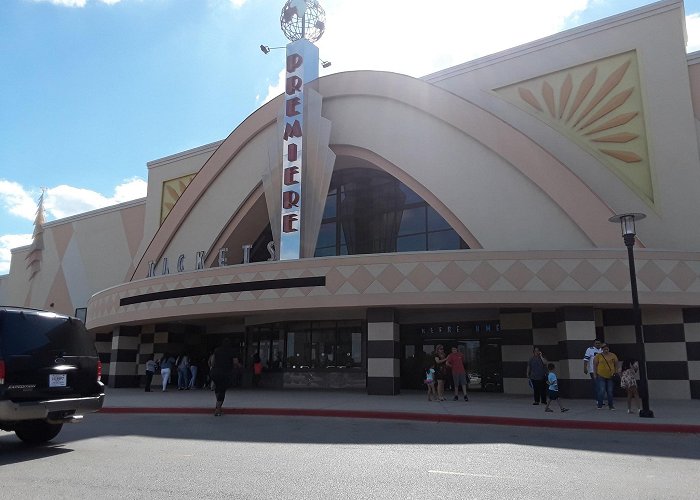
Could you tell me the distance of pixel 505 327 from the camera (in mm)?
21172

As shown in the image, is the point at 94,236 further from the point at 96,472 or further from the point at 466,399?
the point at 96,472

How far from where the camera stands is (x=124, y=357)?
27172 millimetres

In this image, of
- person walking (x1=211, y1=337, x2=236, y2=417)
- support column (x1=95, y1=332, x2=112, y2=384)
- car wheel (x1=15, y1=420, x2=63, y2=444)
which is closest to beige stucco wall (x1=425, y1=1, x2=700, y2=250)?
person walking (x1=211, y1=337, x2=236, y2=417)

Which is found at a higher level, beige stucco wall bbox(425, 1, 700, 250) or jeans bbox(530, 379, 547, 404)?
beige stucco wall bbox(425, 1, 700, 250)

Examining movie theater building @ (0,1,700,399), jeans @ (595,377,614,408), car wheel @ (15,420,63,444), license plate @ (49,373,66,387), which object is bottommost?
car wheel @ (15,420,63,444)

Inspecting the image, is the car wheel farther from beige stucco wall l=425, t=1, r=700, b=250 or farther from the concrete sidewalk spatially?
beige stucco wall l=425, t=1, r=700, b=250

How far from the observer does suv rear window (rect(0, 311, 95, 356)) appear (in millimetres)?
7828

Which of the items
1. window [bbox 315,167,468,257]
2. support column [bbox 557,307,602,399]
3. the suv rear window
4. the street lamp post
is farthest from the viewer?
window [bbox 315,167,468,257]

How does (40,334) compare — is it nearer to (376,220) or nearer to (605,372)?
(605,372)

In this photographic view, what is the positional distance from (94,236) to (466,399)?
2905 cm

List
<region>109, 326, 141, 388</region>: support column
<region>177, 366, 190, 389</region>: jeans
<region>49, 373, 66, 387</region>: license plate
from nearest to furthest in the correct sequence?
<region>49, 373, 66, 387</region>: license plate → <region>177, 366, 190, 389</region>: jeans → <region>109, 326, 141, 388</region>: support column

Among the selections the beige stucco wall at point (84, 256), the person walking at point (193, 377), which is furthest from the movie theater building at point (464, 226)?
the beige stucco wall at point (84, 256)

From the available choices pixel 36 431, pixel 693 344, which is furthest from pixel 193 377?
pixel 693 344

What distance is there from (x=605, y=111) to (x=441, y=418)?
47.1 ft
